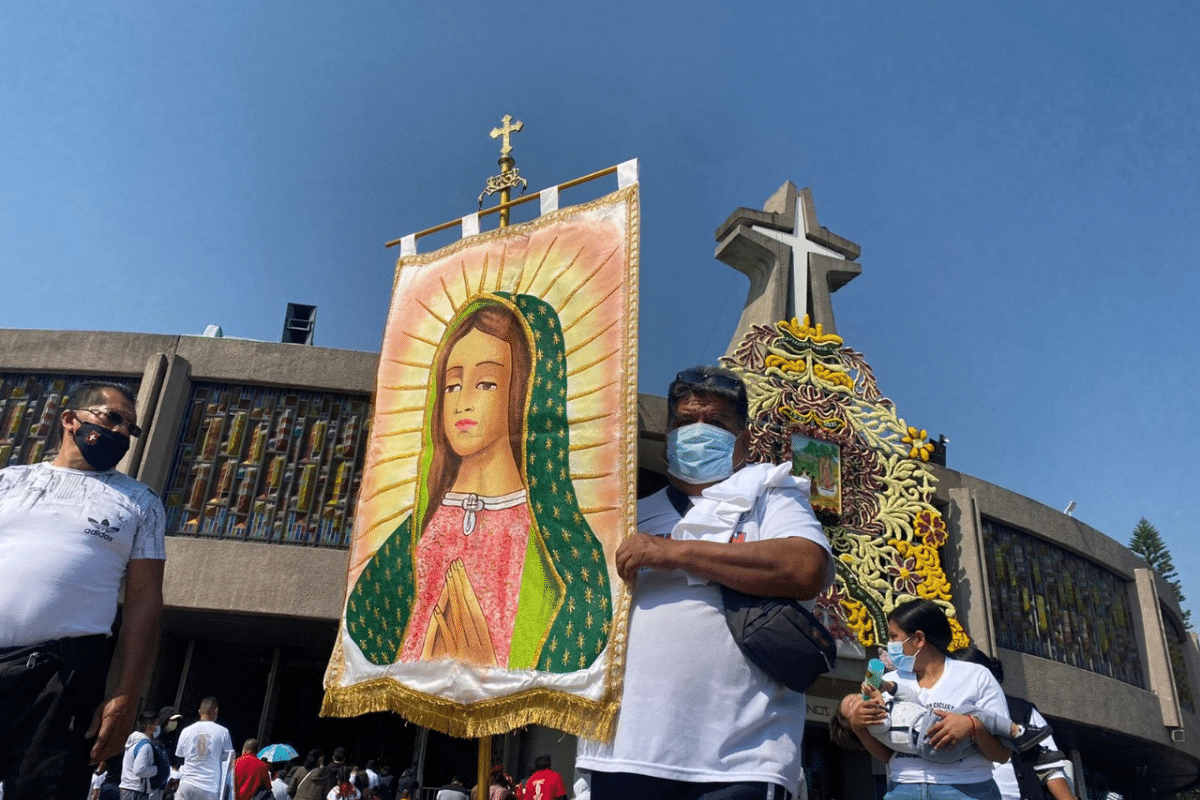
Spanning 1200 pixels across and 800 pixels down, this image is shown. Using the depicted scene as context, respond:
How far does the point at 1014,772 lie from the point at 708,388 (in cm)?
261

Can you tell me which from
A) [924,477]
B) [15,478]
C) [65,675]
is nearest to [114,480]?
[15,478]

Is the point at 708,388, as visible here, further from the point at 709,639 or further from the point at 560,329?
the point at 560,329

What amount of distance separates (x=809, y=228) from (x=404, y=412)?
12947mm

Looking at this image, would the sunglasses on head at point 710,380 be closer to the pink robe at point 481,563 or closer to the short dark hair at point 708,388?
the short dark hair at point 708,388

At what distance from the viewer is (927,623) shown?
150 inches

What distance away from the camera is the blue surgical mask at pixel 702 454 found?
3014 millimetres

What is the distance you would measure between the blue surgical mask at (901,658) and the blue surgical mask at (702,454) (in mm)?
1356

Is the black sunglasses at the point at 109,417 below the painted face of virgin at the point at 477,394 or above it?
below

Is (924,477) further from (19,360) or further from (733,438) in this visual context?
(19,360)

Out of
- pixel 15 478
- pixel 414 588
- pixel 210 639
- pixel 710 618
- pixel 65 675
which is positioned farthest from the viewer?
pixel 210 639

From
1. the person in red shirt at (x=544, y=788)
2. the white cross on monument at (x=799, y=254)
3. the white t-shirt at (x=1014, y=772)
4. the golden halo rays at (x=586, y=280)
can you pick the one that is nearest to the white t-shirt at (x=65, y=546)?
the golden halo rays at (x=586, y=280)

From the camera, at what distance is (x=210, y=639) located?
16.6 meters

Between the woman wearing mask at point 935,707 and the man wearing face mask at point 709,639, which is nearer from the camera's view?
the man wearing face mask at point 709,639

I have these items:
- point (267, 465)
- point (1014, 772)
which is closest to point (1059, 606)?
point (267, 465)
